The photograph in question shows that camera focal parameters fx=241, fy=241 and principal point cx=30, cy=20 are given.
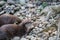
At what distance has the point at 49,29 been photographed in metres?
4.08

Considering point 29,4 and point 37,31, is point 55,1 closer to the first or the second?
point 29,4

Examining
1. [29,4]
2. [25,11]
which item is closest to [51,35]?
[25,11]

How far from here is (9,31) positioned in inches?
153

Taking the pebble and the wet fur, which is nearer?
the pebble

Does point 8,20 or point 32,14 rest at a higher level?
point 32,14

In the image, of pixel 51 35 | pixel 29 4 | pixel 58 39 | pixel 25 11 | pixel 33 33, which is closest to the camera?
pixel 58 39

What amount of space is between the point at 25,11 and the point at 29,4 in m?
0.40

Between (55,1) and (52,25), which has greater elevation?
(55,1)

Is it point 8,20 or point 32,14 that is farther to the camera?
point 32,14

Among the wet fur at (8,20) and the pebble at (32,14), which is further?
the wet fur at (8,20)

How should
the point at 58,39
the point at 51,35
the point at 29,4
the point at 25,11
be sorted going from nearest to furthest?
1. the point at 58,39
2. the point at 51,35
3. the point at 25,11
4. the point at 29,4

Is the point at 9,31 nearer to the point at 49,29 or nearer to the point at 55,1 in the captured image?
the point at 49,29

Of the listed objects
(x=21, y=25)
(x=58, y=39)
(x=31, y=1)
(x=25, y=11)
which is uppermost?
(x=31, y=1)

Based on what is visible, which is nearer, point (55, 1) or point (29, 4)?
point (55, 1)
